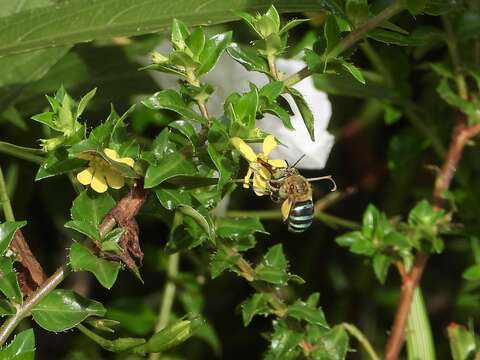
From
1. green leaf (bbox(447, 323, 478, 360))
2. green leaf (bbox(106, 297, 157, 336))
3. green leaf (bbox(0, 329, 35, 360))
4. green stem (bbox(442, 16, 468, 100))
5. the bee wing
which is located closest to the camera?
green leaf (bbox(0, 329, 35, 360))

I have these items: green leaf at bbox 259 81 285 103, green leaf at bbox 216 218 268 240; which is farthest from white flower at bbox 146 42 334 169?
green leaf at bbox 259 81 285 103

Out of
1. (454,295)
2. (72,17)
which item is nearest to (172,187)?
(72,17)

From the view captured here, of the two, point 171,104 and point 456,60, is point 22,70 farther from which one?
point 456,60

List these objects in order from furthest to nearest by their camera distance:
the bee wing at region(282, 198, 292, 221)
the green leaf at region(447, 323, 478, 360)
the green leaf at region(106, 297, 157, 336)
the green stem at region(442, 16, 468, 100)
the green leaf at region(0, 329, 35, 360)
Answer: the green leaf at region(106, 297, 157, 336), the green stem at region(442, 16, 468, 100), the green leaf at region(447, 323, 478, 360), the bee wing at region(282, 198, 292, 221), the green leaf at region(0, 329, 35, 360)

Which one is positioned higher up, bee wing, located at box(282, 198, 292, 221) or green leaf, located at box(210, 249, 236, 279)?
bee wing, located at box(282, 198, 292, 221)

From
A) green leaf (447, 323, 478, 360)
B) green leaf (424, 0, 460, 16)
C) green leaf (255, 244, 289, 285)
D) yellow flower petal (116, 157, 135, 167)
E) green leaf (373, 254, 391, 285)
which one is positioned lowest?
green leaf (447, 323, 478, 360)

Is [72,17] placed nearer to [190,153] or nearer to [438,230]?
[190,153]

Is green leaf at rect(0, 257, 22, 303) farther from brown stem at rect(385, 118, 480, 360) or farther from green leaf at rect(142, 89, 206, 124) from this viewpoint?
brown stem at rect(385, 118, 480, 360)
